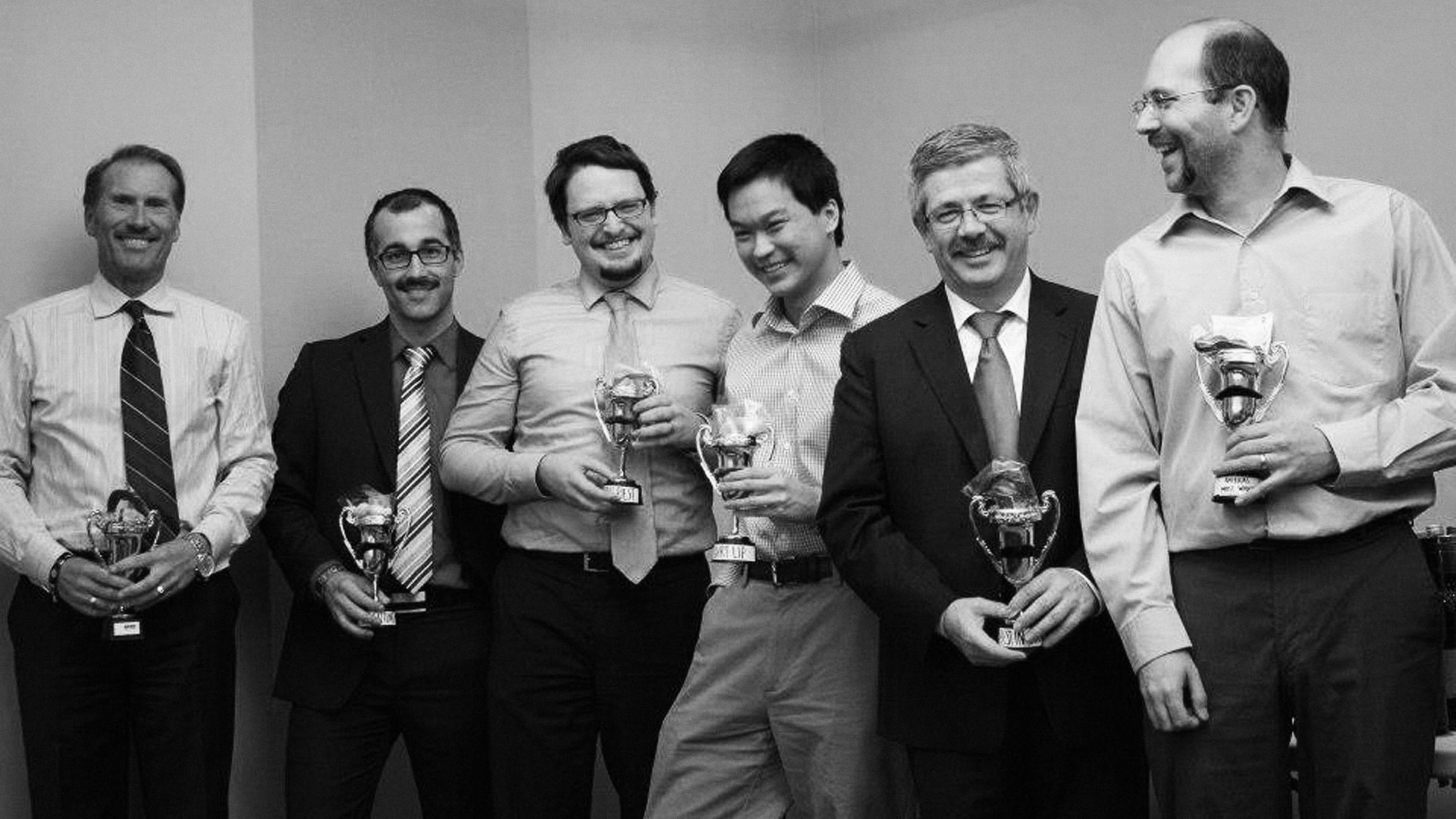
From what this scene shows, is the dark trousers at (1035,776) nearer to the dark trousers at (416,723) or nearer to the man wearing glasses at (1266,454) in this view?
the man wearing glasses at (1266,454)

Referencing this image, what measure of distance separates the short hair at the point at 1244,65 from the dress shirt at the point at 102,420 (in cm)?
254

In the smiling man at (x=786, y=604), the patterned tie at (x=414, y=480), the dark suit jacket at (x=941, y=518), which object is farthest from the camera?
the patterned tie at (x=414, y=480)

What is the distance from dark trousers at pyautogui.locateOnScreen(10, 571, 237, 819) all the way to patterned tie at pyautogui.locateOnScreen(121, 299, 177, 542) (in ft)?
0.78

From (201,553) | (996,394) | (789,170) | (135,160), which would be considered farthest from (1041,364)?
(135,160)

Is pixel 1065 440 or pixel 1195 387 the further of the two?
pixel 1065 440

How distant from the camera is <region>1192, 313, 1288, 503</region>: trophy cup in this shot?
2.58 metres

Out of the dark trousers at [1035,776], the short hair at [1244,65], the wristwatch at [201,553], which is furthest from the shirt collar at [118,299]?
the short hair at [1244,65]

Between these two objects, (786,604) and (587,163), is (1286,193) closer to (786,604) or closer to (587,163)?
(786,604)

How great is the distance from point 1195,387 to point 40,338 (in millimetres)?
2851

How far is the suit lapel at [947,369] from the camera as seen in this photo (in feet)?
9.65

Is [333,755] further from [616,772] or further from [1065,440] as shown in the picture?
[1065,440]

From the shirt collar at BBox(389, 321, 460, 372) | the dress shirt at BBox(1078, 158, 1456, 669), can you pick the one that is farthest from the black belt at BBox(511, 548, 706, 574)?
the dress shirt at BBox(1078, 158, 1456, 669)

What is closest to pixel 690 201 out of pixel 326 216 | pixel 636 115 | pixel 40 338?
pixel 636 115

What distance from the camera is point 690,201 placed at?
574cm
